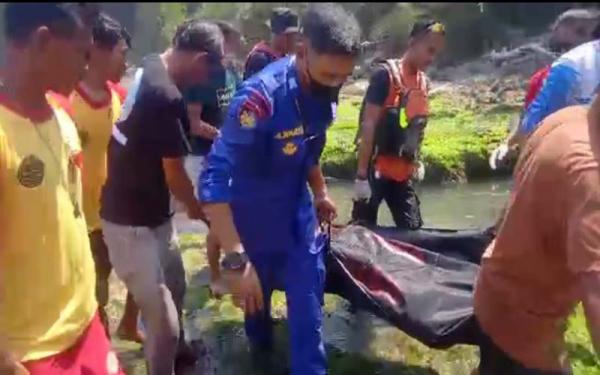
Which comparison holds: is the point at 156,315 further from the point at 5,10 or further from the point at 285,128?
the point at 5,10

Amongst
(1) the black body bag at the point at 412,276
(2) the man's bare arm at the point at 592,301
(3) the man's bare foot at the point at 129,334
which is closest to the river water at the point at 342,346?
(3) the man's bare foot at the point at 129,334

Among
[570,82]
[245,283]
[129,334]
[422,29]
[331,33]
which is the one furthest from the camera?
[422,29]

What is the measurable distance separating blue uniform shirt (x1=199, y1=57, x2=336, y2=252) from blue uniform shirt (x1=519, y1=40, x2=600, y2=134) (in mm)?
1083

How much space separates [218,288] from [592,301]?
4.07 m

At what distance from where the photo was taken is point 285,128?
429cm

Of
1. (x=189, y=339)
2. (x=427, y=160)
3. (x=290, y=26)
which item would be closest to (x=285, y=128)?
(x=189, y=339)

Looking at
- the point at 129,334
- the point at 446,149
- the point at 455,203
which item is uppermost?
the point at 129,334

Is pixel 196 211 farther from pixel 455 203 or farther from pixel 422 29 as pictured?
pixel 455 203

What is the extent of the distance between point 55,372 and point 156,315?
1.55 metres

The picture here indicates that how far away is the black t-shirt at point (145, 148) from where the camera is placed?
164 inches

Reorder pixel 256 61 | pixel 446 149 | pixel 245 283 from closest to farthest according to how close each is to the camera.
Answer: pixel 245 283
pixel 256 61
pixel 446 149

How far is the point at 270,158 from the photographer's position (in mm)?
4379

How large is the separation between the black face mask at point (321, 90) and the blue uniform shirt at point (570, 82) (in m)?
Answer: 1.04

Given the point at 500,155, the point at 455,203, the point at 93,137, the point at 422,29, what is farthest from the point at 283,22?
the point at 455,203
